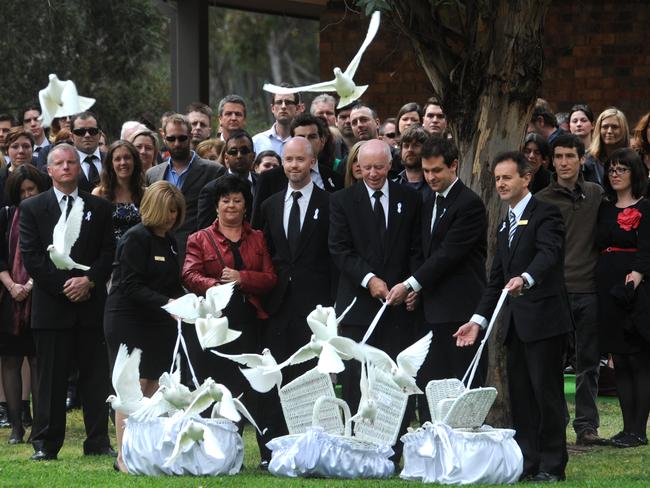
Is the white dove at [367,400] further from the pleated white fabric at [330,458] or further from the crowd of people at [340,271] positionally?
the crowd of people at [340,271]

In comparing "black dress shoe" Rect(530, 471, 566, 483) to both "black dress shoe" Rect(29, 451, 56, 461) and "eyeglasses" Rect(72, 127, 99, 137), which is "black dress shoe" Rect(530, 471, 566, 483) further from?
"eyeglasses" Rect(72, 127, 99, 137)

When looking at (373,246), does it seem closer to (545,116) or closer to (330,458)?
(330,458)

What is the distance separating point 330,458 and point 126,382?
1.40m

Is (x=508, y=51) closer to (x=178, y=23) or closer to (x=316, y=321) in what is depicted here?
(x=316, y=321)

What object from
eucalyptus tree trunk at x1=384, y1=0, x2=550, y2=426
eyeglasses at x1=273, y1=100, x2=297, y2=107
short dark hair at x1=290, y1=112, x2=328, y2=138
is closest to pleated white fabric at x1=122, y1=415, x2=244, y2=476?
eucalyptus tree trunk at x1=384, y1=0, x2=550, y2=426

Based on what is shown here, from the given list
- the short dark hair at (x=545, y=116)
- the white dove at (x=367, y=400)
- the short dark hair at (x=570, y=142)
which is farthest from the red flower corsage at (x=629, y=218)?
the white dove at (x=367, y=400)

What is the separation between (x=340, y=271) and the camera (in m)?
9.96

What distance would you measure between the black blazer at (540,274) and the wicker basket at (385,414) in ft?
2.56

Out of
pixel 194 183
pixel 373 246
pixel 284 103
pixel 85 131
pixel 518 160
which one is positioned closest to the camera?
pixel 518 160

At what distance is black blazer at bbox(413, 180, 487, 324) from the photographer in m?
9.48

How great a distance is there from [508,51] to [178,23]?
9.53m

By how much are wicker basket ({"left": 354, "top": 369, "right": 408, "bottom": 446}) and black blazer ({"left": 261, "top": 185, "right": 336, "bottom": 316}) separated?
122 cm

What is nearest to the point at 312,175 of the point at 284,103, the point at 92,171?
the point at 284,103

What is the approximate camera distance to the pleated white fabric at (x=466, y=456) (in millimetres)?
8492
